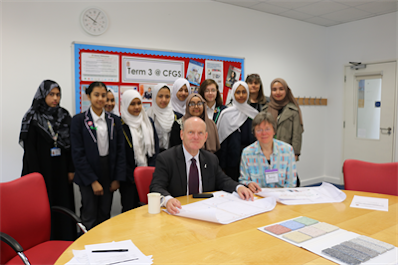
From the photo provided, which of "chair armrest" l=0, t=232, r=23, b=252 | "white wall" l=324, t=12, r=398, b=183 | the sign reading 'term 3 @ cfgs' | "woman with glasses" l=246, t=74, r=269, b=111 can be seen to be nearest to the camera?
"chair armrest" l=0, t=232, r=23, b=252

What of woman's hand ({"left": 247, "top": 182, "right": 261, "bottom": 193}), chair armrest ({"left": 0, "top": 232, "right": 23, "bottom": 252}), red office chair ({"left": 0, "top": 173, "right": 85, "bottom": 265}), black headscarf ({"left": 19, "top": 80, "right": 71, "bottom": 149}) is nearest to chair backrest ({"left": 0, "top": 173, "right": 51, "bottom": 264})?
red office chair ({"left": 0, "top": 173, "right": 85, "bottom": 265})

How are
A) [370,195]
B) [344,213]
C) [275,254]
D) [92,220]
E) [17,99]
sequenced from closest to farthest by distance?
[275,254]
[344,213]
[370,195]
[92,220]
[17,99]

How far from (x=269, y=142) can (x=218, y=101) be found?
4.81 ft

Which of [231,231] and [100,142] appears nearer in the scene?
[231,231]

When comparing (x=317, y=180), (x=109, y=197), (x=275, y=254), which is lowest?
(x=317, y=180)

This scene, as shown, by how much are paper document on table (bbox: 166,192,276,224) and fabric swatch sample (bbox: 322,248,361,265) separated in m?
0.53

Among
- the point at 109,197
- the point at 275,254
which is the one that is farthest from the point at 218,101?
the point at 275,254

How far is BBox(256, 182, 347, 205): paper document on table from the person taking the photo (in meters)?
2.08

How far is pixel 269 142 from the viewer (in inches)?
100

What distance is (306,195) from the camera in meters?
2.20

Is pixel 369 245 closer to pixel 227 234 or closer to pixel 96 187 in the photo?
pixel 227 234

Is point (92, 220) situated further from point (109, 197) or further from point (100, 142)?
point (100, 142)

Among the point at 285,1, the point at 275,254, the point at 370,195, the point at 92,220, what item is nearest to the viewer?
the point at 275,254

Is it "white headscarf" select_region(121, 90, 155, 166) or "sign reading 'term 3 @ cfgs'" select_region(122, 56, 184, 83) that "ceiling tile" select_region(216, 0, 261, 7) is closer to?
"sign reading 'term 3 @ cfgs'" select_region(122, 56, 184, 83)
